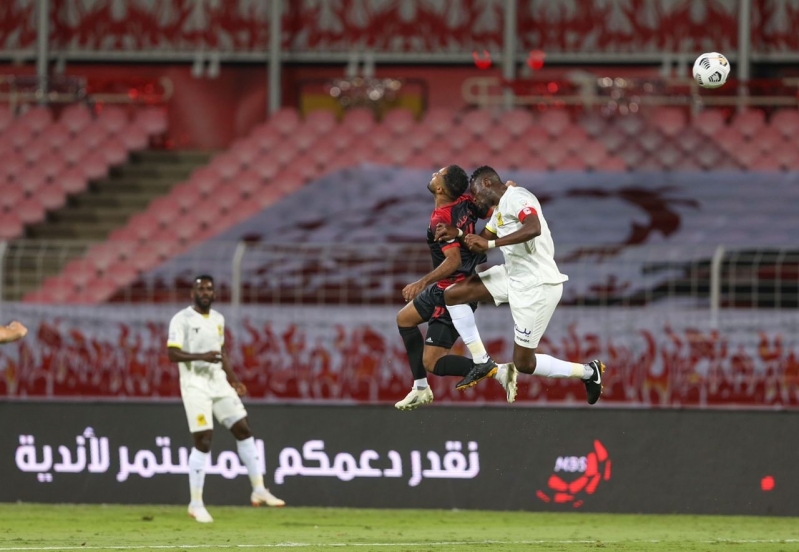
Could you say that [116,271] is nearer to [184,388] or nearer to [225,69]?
[184,388]

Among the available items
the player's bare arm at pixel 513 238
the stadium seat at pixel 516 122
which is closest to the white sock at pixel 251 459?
the player's bare arm at pixel 513 238

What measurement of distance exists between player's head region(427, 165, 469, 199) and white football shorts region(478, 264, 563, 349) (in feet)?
2.18

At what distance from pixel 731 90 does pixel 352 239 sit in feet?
22.5

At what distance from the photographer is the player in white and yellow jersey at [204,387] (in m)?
11.7

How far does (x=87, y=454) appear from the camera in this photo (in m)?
12.5

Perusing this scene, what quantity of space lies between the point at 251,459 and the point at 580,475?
2.80 metres

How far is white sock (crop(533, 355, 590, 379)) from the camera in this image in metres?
9.66

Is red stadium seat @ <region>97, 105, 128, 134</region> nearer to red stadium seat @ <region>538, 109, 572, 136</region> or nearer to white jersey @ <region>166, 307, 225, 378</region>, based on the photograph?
red stadium seat @ <region>538, 109, 572, 136</region>

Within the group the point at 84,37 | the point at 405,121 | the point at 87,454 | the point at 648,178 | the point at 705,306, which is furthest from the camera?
the point at 84,37

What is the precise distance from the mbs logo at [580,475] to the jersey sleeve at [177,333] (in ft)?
11.0

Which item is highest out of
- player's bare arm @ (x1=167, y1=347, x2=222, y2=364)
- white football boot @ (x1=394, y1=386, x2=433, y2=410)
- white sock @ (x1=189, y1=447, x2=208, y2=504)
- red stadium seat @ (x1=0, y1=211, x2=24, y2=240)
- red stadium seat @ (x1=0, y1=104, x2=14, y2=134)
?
red stadium seat @ (x1=0, y1=104, x2=14, y2=134)

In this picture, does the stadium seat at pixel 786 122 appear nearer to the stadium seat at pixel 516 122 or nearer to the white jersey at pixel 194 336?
the stadium seat at pixel 516 122

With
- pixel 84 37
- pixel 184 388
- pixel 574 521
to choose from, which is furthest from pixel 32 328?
pixel 84 37

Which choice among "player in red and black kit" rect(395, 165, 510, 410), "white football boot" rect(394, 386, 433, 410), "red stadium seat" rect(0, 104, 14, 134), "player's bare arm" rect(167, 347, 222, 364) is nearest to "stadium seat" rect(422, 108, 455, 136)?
"red stadium seat" rect(0, 104, 14, 134)
